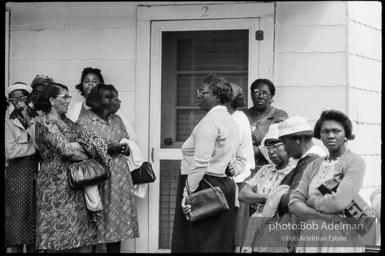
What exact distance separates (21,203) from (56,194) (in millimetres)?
593

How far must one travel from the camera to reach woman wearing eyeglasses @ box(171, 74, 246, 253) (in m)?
5.89

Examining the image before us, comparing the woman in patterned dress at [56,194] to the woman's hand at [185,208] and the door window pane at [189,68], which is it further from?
the door window pane at [189,68]

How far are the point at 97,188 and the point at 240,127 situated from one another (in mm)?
1251

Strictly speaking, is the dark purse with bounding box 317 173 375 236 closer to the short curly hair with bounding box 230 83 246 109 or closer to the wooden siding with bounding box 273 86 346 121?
the short curly hair with bounding box 230 83 246 109

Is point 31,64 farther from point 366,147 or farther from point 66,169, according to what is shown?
point 366,147

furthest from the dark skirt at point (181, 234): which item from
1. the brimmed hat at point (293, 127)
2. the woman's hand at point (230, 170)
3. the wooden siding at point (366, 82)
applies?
the wooden siding at point (366, 82)

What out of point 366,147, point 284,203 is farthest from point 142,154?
point 284,203

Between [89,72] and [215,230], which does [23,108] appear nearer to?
[89,72]

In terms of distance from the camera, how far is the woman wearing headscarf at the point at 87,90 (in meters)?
7.12

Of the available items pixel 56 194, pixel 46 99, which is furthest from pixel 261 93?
pixel 56 194

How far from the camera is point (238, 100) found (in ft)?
21.6

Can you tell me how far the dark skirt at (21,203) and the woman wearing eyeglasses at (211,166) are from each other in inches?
53.7

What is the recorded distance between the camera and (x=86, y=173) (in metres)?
6.21

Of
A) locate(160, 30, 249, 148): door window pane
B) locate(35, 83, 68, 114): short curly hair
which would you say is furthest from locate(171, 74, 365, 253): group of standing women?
locate(35, 83, 68, 114): short curly hair
